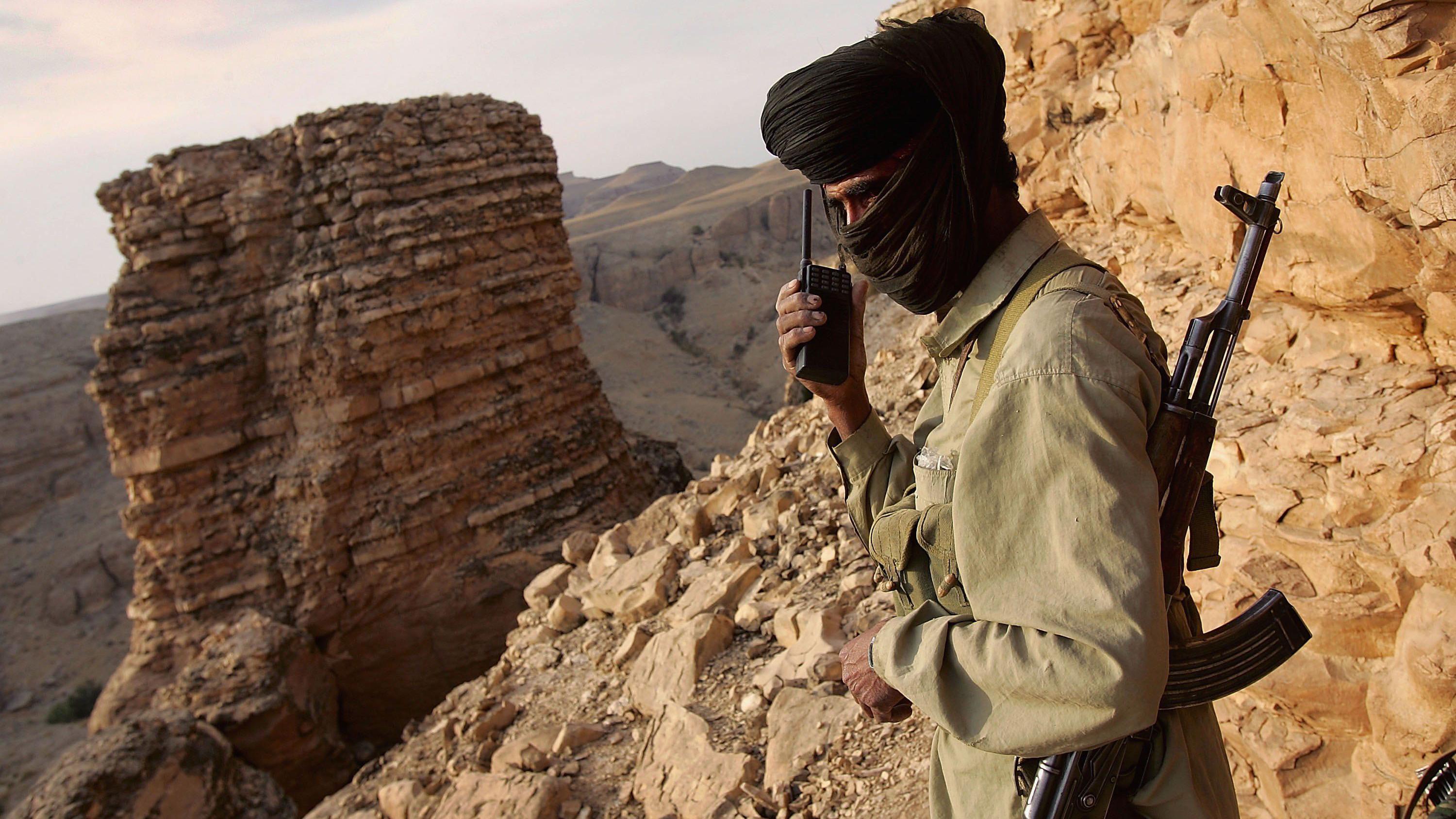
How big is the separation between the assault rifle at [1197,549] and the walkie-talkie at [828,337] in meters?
0.48

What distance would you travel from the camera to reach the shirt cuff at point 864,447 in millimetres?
1595

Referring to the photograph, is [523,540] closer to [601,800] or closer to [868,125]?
[601,800]

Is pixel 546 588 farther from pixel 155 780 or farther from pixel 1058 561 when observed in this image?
pixel 1058 561

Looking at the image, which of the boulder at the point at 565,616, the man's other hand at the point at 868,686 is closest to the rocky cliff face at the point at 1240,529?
the boulder at the point at 565,616

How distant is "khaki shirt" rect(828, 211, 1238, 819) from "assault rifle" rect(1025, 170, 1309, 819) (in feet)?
0.23

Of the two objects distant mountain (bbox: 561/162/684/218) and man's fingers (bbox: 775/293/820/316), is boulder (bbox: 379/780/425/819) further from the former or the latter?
distant mountain (bbox: 561/162/684/218)

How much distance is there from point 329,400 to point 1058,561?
8.05 m

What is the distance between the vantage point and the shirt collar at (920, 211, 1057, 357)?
1.18 m

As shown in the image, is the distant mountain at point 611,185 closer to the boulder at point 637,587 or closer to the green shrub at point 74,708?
the green shrub at point 74,708

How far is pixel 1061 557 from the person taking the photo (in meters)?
0.94

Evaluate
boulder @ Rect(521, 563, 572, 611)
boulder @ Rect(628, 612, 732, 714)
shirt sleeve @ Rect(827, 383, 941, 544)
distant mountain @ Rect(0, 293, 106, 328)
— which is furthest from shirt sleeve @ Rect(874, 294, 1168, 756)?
distant mountain @ Rect(0, 293, 106, 328)

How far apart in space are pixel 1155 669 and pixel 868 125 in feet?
2.57

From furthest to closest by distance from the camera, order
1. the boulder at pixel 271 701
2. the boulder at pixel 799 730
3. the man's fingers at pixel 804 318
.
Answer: the boulder at pixel 271 701 → the boulder at pixel 799 730 → the man's fingers at pixel 804 318

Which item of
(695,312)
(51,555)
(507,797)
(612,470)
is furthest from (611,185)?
(507,797)
